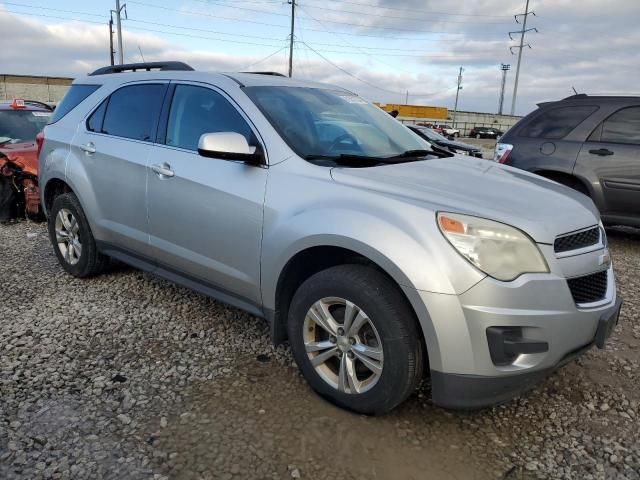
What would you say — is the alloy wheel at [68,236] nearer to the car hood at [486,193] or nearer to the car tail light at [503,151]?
the car hood at [486,193]

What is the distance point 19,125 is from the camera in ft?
25.8

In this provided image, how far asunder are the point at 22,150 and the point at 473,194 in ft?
21.0

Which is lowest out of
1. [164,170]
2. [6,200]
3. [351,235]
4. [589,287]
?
[6,200]

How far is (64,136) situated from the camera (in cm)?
455

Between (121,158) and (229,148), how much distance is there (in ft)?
4.52

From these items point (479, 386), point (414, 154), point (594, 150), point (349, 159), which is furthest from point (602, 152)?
point (479, 386)

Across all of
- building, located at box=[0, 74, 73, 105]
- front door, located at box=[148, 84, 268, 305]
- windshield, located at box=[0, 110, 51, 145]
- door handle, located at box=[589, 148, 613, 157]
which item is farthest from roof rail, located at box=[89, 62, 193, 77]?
building, located at box=[0, 74, 73, 105]

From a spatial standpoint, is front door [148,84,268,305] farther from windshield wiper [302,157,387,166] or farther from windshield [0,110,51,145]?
windshield [0,110,51,145]

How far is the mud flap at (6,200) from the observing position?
23.1 ft

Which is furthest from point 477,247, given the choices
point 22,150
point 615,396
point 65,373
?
point 22,150

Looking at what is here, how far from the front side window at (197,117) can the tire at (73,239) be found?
1368 mm

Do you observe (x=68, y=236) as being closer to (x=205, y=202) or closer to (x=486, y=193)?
(x=205, y=202)

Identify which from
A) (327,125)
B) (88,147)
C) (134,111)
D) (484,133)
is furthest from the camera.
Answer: (484,133)

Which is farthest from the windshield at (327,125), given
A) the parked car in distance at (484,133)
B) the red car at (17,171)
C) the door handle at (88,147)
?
the parked car in distance at (484,133)
